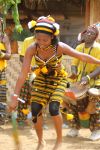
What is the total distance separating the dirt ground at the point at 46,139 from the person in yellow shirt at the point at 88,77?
21 centimetres

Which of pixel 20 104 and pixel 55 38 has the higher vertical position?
pixel 55 38

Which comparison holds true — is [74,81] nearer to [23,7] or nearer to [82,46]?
[82,46]

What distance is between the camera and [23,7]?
12219mm

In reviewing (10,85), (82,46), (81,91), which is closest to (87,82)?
(81,91)

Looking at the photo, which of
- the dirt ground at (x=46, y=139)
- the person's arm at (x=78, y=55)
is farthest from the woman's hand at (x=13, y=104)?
the dirt ground at (x=46, y=139)

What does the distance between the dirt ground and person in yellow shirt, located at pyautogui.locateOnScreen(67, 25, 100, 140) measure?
0.21 metres

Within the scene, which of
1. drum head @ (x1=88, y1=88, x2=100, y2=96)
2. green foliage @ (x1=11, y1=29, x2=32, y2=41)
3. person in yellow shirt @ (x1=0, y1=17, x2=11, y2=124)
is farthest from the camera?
green foliage @ (x1=11, y1=29, x2=32, y2=41)

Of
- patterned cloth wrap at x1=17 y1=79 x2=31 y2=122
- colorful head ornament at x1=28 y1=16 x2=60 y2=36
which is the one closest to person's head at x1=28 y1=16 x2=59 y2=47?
colorful head ornament at x1=28 y1=16 x2=60 y2=36

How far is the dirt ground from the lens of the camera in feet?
24.4

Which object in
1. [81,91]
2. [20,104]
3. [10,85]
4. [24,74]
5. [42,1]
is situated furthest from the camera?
[42,1]

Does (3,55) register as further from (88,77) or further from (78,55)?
(78,55)

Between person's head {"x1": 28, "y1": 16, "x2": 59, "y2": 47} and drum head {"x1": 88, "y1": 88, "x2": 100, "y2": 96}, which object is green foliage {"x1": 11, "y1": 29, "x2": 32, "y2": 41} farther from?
person's head {"x1": 28, "y1": 16, "x2": 59, "y2": 47}

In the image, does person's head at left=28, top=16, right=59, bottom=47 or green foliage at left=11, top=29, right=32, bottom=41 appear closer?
person's head at left=28, top=16, right=59, bottom=47

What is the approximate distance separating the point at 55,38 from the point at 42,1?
5649 millimetres
